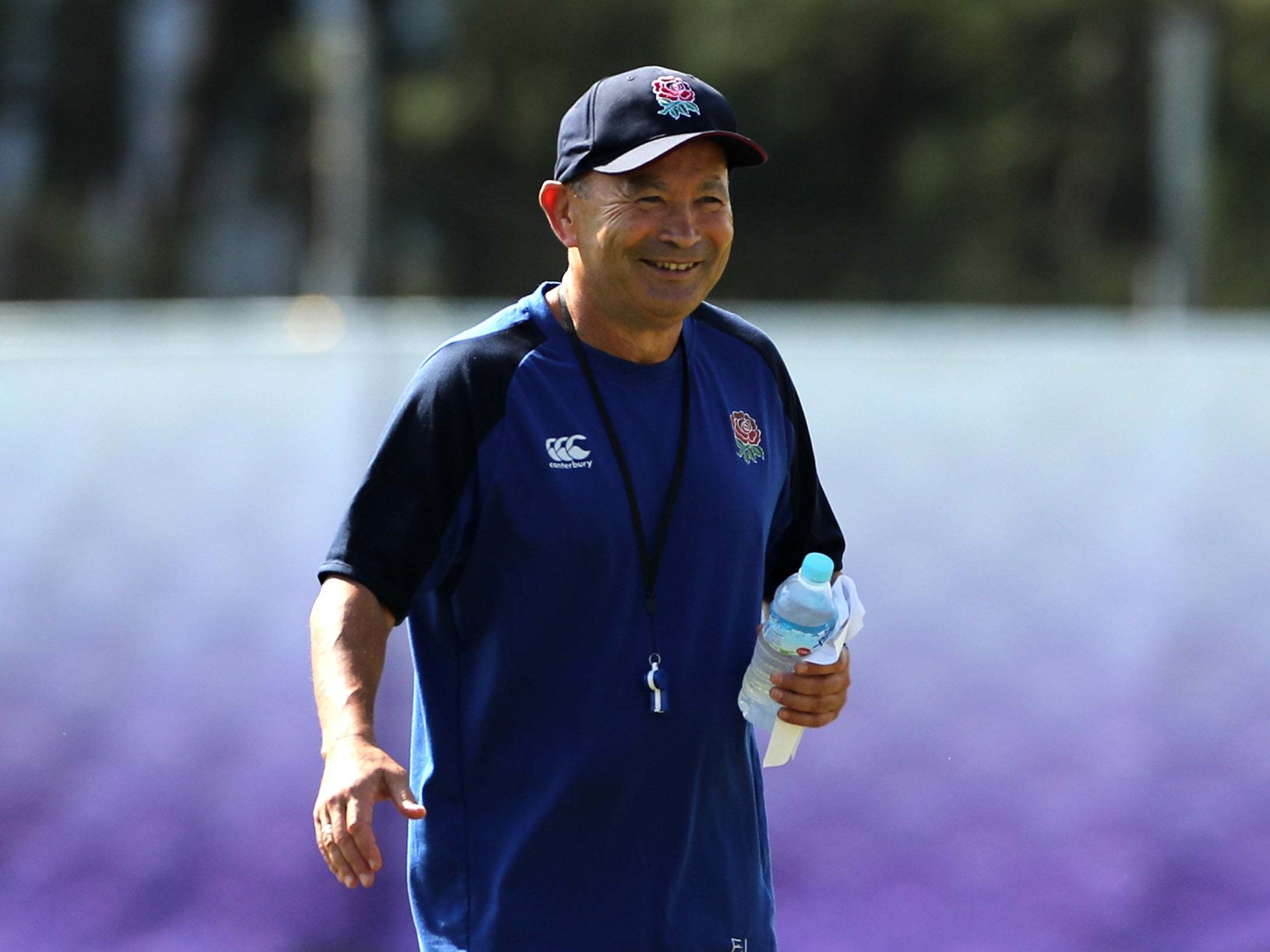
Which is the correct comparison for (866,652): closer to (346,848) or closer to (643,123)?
(643,123)

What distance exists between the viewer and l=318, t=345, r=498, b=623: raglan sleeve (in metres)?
2.15

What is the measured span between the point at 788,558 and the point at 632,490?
1.23 ft

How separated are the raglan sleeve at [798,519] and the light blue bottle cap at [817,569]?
A: 25 centimetres

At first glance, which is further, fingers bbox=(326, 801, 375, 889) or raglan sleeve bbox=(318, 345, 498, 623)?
raglan sleeve bbox=(318, 345, 498, 623)

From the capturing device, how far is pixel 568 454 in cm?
221

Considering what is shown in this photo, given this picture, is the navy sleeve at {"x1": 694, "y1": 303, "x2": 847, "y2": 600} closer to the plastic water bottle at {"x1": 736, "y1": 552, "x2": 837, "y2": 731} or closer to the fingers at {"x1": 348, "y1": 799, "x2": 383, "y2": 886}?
the plastic water bottle at {"x1": 736, "y1": 552, "x2": 837, "y2": 731}

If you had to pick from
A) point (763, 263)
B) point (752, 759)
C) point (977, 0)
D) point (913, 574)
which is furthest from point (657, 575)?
point (977, 0)

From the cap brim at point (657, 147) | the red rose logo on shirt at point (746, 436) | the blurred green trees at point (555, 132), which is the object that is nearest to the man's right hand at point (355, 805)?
the red rose logo on shirt at point (746, 436)

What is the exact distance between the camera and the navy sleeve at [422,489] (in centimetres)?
215

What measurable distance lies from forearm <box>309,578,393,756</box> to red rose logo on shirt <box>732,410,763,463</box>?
0.51 m

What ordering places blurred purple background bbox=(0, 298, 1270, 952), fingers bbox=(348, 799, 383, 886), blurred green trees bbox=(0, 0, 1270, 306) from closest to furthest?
1. fingers bbox=(348, 799, 383, 886)
2. blurred purple background bbox=(0, 298, 1270, 952)
3. blurred green trees bbox=(0, 0, 1270, 306)

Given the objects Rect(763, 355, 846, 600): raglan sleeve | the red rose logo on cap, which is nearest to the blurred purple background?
Rect(763, 355, 846, 600): raglan sleeve

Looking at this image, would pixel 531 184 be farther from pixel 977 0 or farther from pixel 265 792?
pixel 265 792

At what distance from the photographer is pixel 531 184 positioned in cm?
1460
